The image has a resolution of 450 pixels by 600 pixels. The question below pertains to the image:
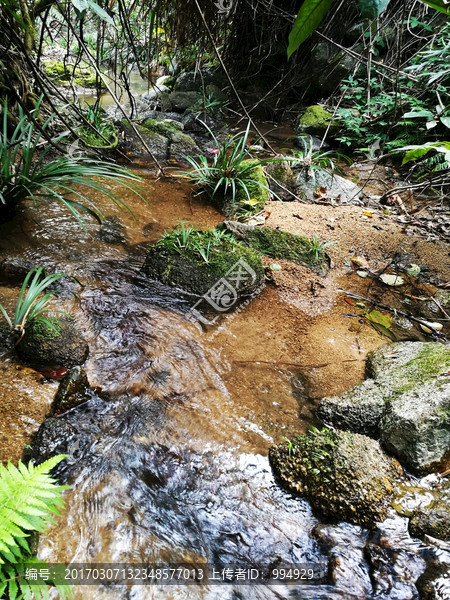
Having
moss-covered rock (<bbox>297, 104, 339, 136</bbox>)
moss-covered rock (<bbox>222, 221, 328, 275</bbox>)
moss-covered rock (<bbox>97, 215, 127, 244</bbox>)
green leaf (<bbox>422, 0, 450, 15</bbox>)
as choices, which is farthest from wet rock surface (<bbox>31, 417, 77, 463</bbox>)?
moss-covered rock (<bbox>297, 104, 339, 136</bbox>)

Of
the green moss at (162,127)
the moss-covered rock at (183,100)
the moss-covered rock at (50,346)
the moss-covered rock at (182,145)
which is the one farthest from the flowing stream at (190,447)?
the moss-covered rock at (183,100)

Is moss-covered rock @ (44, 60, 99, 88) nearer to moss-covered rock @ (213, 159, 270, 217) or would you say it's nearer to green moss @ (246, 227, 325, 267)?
moss-covered rock @ (213, 159, 270, 217)

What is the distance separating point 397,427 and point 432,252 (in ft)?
7.49

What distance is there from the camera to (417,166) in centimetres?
478

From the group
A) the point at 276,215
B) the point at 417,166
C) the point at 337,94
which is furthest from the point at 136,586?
the point at 337,94

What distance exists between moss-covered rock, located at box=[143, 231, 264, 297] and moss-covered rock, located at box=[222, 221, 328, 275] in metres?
0.40

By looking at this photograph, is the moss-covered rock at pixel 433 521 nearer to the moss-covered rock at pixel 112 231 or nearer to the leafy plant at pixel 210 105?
the moss-covered rock at pixel 112 231

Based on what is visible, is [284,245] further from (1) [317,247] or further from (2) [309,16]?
(2) [309,16]

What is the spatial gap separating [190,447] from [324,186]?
3.59m

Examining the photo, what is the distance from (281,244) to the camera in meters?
3.35

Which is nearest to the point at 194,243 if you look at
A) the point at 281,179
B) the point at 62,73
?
the point at 281,179

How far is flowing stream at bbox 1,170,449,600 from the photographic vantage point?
4.95ft

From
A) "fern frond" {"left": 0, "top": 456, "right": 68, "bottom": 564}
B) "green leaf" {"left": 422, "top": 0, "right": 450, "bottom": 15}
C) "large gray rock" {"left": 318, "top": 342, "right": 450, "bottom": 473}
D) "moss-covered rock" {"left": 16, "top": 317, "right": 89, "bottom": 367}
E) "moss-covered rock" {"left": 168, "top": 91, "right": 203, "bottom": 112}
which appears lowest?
"large gray rock" {"left": 318, "top": 342, "right": 450, "bottom": 473}

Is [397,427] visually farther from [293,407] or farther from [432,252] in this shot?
[432,252]
